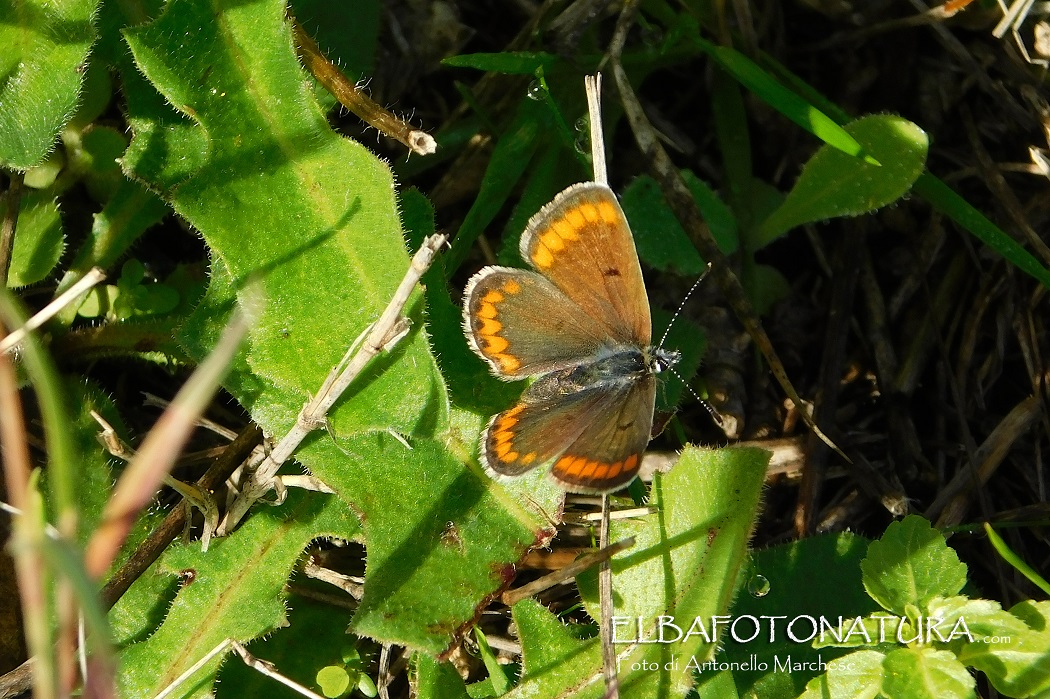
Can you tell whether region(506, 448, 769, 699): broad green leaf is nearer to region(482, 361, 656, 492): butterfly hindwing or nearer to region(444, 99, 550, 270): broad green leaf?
region(482, 361, 656, 492): butterfly hindwing

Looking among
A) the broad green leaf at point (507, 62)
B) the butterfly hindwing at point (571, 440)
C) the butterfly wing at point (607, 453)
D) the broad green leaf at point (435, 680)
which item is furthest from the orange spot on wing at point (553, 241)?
the broad green leaf at point (435, 680)

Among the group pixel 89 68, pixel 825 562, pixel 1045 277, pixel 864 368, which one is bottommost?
pixel 825 562

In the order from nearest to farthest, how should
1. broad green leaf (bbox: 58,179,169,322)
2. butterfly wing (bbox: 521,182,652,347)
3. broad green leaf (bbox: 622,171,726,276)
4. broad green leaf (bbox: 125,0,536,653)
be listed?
broad green leaf (bbox: 125,0,536,653) → butterfly wing (bbox: 521,182,652,347) → broad green leaf (bbox: 58,179,169,322) → broad green leaf (bbox: 622,171,726,276)

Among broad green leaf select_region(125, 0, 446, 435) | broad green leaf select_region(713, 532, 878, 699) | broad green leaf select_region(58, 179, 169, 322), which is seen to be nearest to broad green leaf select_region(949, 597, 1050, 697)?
broad green leaf select_region(713, 532, 878, 699)

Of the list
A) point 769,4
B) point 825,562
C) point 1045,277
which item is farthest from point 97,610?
point 769,4

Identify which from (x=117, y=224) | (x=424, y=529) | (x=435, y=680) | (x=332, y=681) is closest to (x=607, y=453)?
(x=424, y=529)

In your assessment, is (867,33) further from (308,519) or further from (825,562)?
(308,519)
